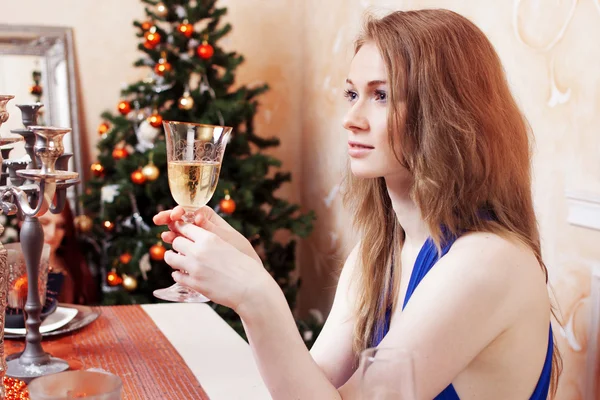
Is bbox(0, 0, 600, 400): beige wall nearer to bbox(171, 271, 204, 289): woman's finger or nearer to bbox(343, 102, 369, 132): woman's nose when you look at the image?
bbox(343, 102, 369, 132): woman's nose

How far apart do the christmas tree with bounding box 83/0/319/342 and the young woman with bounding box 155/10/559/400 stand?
182 centimetres

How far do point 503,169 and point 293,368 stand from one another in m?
0.53

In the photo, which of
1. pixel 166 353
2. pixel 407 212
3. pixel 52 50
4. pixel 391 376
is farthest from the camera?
pixel 52 50

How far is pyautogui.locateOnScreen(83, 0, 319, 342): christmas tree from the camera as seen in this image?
3.08 m

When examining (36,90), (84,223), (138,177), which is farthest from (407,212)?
(36,90)

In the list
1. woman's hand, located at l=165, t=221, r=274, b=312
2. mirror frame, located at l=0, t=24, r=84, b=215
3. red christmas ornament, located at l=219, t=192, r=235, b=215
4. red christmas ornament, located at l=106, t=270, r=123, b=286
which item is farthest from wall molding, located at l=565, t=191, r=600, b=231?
mirror frame, located at l=0, t=24, r=84, b=215

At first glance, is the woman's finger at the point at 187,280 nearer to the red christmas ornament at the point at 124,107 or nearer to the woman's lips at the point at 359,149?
the woman's lips at the point at 359,149

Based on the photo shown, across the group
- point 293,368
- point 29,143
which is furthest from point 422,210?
point 29,143

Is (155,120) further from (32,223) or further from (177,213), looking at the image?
(177,213)

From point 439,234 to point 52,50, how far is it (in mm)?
3036

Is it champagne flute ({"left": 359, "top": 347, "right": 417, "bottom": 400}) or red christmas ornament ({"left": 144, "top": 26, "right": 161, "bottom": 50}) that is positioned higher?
red christmas ornament ({"left": 144, "top": 26, "right": 161, "bottom": 50})

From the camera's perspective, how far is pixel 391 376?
53cm

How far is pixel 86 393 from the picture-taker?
2.73ft

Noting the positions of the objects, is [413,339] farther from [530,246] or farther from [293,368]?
[530,246]
